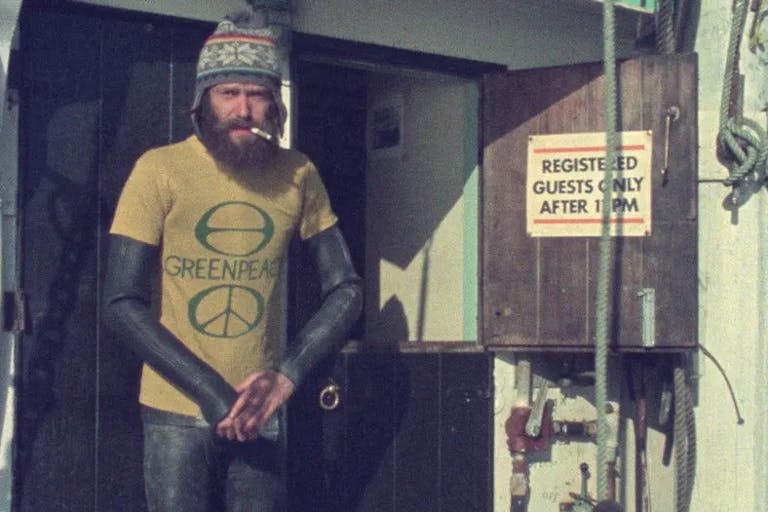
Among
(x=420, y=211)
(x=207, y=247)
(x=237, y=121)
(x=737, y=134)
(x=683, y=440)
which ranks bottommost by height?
(x=683, y=440)

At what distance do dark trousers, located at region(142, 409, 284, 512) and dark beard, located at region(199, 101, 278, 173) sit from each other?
0.73 m

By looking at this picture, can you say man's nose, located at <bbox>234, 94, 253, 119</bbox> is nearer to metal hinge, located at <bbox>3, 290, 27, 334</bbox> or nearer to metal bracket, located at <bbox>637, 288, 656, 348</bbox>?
metal hinge, located at <bbox>3, 290, 27, 334</bbox>

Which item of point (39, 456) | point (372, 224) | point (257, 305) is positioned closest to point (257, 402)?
point (257, 305)

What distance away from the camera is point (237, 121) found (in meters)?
3.82

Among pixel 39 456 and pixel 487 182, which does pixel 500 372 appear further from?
pixel 39 456

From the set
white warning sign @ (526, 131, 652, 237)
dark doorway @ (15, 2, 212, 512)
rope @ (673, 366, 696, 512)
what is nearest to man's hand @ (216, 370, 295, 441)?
dark doorway @ (15, 2, 212, 512)

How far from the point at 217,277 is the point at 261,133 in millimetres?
419

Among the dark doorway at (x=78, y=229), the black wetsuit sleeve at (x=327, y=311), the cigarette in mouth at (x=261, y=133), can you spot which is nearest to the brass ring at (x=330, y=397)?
the black wetsuit sleeve at (x=327, y=311)

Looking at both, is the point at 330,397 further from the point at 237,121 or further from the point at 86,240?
the point at 237,121

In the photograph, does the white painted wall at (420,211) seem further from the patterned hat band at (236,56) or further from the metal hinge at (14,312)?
the metal hinge at (14,312)

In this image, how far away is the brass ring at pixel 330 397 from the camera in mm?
4629

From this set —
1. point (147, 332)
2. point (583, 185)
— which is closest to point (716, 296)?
point (583, 185)

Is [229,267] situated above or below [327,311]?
above

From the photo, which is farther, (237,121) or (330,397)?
(330,397)
